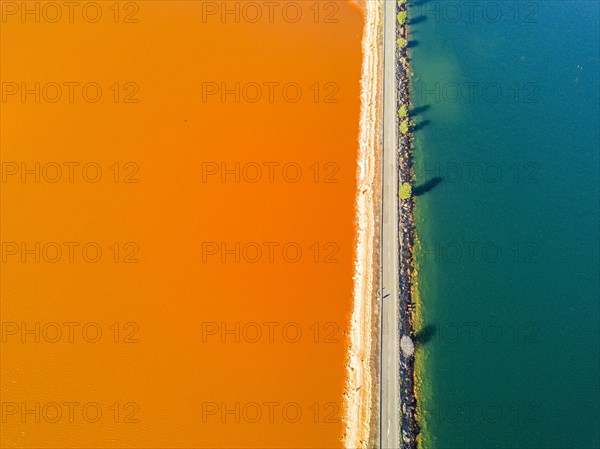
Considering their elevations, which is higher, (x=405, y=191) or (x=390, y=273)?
(x=405, y=191)

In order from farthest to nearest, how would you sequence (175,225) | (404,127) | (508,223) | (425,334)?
(404,127)
(508,223)
(175,225)
(425,334)

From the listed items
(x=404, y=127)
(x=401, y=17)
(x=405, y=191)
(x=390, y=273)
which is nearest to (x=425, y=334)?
(x=390, y=273)

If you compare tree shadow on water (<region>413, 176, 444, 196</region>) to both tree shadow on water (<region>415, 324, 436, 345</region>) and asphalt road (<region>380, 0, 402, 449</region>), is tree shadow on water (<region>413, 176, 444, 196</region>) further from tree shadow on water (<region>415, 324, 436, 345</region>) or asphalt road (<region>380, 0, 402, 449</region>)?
tree shadow on water (<region>415, 324, 436, 345</region>)

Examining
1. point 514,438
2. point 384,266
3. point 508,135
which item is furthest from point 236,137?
point 514,438

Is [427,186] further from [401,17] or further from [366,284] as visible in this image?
[401,17]

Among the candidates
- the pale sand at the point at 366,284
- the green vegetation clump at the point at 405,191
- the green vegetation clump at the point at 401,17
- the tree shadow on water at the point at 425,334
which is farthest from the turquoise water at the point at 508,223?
the pale sand at the point at 366,284

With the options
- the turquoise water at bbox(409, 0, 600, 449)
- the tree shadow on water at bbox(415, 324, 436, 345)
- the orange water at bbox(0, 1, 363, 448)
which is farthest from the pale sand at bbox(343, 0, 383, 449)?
the turquoise water at bbox(409, 0, 600, 449)

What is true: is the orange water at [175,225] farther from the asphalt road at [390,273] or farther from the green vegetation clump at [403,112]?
the green vegetation clump at [403,112]
